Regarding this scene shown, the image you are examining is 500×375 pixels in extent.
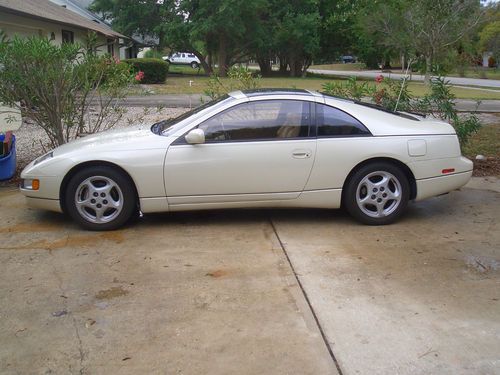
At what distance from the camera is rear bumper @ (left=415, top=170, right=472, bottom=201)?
5.58 meters

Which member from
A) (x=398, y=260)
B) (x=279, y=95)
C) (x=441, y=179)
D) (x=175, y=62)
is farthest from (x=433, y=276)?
(x=175, y=62)

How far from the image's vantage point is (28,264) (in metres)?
4.59

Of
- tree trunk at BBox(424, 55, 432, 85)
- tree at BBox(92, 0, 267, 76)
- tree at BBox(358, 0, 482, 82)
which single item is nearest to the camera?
tree trunk at BBox(424, 55, 432, 85)

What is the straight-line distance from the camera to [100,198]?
532cm

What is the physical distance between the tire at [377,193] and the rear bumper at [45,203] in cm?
283

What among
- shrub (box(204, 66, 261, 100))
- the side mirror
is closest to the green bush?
shrub (box(204, 66, 261, 100))

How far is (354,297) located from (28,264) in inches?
105

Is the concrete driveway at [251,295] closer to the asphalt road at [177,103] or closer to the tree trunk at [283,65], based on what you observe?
the asphalt road at [177,103]

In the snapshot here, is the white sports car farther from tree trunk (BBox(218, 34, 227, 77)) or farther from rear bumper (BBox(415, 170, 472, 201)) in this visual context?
tree trunk (BBox(218, 34, 227, 77))

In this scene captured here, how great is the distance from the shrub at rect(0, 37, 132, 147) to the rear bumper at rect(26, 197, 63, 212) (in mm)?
2213

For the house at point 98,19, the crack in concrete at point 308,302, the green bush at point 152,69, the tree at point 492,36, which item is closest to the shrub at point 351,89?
the crack in concrete at point 308,302

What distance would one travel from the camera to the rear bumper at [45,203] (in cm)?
538

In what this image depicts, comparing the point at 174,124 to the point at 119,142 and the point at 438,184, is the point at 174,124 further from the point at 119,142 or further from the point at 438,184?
the point at 438,184

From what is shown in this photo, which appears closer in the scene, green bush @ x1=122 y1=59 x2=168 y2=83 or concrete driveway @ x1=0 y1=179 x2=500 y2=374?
concrete driveway @ x1=0 y1=179 x2=500 y2=374
